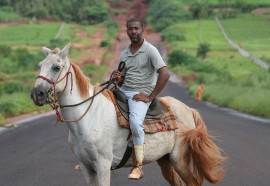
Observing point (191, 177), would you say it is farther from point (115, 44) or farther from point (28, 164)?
point (115, 44)

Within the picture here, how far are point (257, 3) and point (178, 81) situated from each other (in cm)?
7216

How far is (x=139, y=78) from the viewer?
7145 mm

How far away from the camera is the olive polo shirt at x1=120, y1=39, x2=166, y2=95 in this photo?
23.1 feet

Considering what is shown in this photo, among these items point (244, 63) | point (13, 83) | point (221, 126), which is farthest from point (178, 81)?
point (221, 126)

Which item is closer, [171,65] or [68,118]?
[68,118]

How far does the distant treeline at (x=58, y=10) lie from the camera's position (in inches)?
4417

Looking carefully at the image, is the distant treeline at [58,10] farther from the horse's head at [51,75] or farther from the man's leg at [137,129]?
the horse's head at [51,75]

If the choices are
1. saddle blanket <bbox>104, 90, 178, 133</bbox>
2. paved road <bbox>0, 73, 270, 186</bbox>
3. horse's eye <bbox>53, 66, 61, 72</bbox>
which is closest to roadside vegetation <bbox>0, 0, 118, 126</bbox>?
paved road <bbox>0, 73, 270, 186</bbox>

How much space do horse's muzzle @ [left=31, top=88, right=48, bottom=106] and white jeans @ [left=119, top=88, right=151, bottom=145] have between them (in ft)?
3.51

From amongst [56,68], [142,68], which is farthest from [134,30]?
[56,68]

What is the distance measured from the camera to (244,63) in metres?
55.2

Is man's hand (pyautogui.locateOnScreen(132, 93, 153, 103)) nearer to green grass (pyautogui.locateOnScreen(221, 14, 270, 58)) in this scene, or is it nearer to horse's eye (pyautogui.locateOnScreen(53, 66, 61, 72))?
horse's eye (pyautogui.locateOnScreen(53, 66, 61, 72))

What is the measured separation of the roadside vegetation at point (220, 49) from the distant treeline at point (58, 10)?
10245mm

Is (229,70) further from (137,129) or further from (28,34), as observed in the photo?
(137,129)
